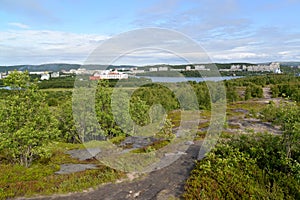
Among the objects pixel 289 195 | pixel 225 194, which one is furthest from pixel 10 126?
pixel 289 195

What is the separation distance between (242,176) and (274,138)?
3.87 metres

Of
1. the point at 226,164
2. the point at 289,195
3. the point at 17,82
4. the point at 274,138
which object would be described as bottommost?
the point at 289,195

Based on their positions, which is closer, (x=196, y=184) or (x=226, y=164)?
(x=196, y=184)

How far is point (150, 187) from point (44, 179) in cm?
623

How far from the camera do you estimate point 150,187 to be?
1259 cm

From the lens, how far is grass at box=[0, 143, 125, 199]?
12367 mm

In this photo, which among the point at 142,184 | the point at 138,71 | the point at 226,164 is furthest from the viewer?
the point at 138,71

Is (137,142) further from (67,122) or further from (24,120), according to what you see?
(24,120)

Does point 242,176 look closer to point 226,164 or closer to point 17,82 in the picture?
point 226,164

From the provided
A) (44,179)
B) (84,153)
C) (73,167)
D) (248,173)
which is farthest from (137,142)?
(248,173)

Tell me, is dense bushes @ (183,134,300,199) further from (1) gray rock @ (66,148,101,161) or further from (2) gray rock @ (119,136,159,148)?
(1) gray rock @ (66,148,101,161)

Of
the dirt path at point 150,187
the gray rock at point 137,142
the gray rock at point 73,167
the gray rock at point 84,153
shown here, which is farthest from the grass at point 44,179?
the gray rock at point 137,142

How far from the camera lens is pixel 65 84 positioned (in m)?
94.9

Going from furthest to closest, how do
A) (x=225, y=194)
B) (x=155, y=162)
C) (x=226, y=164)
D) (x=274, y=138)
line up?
1. (x=155, y=162)
2. (x=274, y=138)
3. (x=226, y=164)
4. (x=225, y=194)
